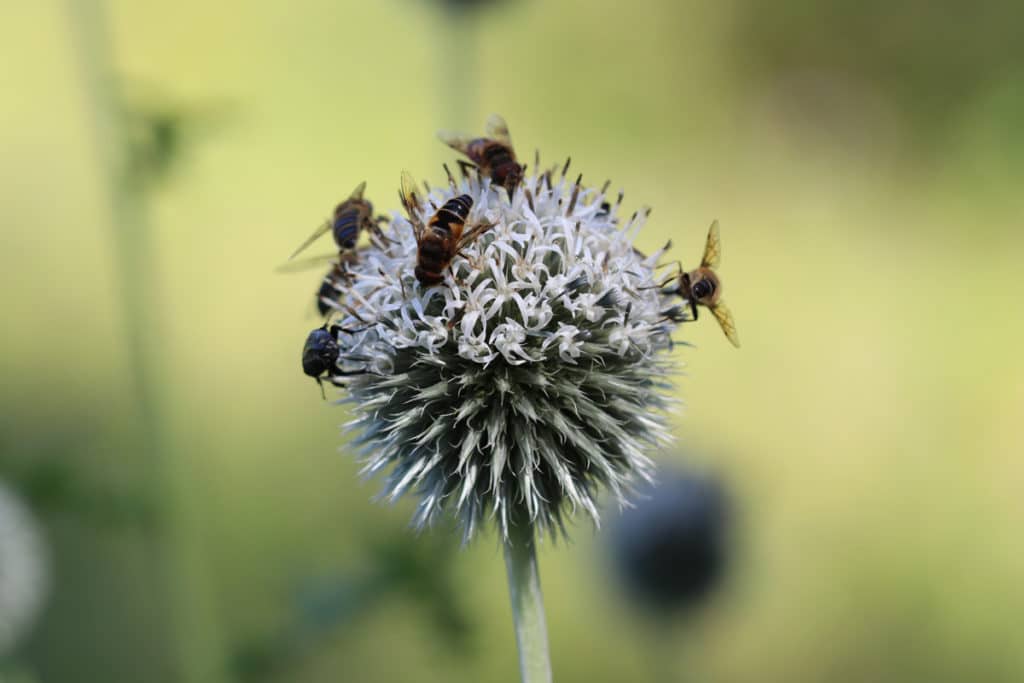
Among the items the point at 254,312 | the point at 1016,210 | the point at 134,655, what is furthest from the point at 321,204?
the point at 1016,210

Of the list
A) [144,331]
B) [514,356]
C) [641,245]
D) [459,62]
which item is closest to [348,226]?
[514,356]

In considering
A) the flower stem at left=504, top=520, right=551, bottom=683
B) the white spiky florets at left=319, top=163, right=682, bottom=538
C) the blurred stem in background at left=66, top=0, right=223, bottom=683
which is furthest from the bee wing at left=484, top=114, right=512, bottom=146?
the blurred stem in background at left=66, top=0, right=223, bottom=683

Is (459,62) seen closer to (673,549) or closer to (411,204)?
(673,549)

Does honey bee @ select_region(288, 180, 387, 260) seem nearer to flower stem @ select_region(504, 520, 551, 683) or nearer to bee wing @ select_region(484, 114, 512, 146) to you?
bee wing @ select_region(484, 114, 512, 146)

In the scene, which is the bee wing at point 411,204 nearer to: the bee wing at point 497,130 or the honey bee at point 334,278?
the honey bee at point 334,278

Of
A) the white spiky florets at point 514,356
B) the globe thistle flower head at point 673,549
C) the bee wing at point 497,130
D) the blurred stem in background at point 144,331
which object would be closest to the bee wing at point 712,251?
the white spiky florets at point 514,356

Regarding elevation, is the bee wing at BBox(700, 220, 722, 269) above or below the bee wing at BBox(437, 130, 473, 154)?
below
